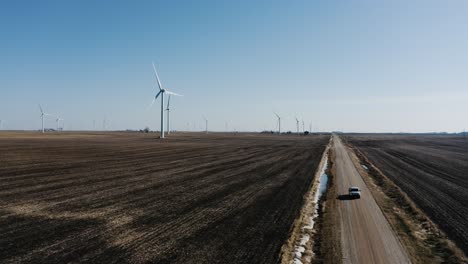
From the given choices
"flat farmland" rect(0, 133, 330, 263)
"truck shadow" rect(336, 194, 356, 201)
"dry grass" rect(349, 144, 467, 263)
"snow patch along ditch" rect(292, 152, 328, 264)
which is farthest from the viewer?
"truck shadow" rect(336, 194, 356, 201)

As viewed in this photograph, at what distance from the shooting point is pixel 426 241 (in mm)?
17531

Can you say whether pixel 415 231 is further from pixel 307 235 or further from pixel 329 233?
pixel 307 235

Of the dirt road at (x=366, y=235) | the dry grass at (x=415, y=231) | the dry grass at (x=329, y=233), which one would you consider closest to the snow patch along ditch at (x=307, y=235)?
the dry grass at (x=329, y=233)

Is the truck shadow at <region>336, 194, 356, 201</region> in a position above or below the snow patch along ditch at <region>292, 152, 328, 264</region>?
above

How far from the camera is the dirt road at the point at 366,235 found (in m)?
14.9

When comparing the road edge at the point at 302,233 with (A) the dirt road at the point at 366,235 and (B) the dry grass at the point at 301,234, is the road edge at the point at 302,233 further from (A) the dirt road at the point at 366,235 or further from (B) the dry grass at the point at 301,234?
(A) the dirt road at the point at 366,235

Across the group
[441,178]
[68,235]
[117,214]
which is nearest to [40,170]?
[117,214]

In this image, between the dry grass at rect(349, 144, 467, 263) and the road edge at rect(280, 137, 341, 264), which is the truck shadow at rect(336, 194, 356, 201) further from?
the dry grass at rect(349, 144, 467, 263)

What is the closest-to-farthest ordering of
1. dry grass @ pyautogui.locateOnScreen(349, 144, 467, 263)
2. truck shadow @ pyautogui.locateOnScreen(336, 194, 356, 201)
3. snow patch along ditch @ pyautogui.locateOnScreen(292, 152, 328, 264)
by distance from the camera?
snow patch along ditch @ pyautogui.locateOnScreen(292, 152, 328, 264), dry grass @ pyautogui.locateOnScreen(349, 144, 467, 263), truck shadow @ pyautogui.locateOnScreen(336, 194, 356, 201)

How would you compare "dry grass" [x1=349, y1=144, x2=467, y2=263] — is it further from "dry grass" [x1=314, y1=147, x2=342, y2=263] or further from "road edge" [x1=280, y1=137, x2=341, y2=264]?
"road edge" [x1=280, y1=137, x2=341, y2=264]

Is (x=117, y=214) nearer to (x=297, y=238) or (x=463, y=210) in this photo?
(x=297, y=238)

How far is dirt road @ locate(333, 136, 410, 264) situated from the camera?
1486 centimetres

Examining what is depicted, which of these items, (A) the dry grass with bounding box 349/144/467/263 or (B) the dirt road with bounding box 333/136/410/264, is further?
(A) the dry grass with bounding box 349/144/467/263

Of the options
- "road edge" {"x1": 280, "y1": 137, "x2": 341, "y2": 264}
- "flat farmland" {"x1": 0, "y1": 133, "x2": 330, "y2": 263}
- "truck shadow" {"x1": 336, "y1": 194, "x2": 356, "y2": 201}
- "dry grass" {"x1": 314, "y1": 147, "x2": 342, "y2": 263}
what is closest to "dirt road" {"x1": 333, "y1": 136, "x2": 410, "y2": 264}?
"truck shadow" {"x1": 336, "y1": 194, "x2": 356, "y2": 201}
